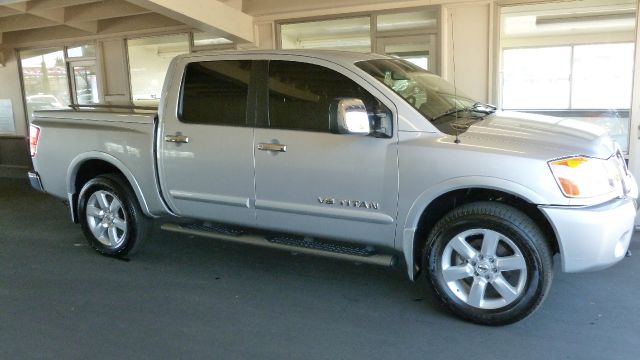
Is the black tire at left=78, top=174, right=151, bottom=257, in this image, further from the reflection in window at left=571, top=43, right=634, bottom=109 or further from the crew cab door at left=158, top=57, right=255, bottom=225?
the reflection in window at left=571, top=43, right=634, bottom=109

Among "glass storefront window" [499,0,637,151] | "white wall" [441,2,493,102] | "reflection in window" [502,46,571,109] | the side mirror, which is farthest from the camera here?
"reflection in window" [502,46,571,109]

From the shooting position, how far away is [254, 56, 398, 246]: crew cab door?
152 inches

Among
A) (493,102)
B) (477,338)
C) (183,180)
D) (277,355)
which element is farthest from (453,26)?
(277,355)

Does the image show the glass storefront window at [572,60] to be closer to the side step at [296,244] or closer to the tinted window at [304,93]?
the tinted window at [304,93]

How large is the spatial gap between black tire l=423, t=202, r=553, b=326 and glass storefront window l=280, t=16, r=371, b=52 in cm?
479

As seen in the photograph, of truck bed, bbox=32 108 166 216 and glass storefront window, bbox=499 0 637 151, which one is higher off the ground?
glass storefront window, bbox=499 0 637 151

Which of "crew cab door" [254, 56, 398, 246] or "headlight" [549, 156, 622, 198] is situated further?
"crew cab door" [254, 56, 398, 246]

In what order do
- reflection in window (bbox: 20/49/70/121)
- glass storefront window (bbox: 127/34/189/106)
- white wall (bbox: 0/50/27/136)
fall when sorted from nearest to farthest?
glass storefront window (bbox: 127/34/189/106), reflection in window (bbox: 20/49/70/121), white wall (bbox: 0/50/27/136)

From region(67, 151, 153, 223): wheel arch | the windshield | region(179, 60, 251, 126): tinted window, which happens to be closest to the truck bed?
region(67, 151, 153, 223): wheel arch

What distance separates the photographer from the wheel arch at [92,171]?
4.99 m

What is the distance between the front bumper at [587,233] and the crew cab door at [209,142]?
2302 millimetres

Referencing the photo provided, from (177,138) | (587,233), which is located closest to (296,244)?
(177,138)

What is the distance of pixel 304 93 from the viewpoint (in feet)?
13.8

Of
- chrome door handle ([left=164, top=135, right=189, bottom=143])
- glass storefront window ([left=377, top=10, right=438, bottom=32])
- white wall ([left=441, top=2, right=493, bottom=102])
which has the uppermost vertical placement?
glass storefront window ([left=377, top=10, right=438, bottom=32])
